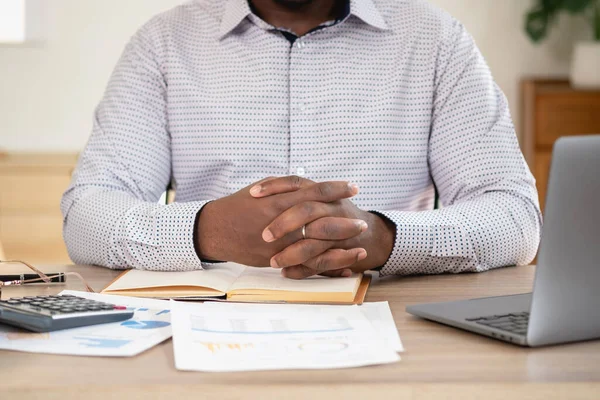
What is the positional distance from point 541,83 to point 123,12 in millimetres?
1869

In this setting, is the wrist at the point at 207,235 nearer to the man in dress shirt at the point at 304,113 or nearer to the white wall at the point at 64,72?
the man in dress shirt at the point at 304,113

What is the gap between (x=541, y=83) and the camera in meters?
3.71

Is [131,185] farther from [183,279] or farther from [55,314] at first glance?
[55,314]

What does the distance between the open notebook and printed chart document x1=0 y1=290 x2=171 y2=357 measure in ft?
0.38

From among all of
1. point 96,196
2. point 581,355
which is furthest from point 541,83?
point 581,355

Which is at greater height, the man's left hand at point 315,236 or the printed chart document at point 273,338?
the printed chart document at point 273,338

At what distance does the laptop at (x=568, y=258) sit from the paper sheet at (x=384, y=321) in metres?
0.09

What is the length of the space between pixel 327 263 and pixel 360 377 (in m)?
0.44

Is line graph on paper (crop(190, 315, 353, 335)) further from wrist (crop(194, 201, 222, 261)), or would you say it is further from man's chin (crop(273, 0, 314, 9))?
man's chin (crop(273, 0, 314, 9))

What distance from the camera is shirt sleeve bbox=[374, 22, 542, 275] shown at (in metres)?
1.25

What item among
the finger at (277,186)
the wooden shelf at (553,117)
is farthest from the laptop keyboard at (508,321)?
the wooden shelf at (553,117)

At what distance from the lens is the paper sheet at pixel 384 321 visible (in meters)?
0.79

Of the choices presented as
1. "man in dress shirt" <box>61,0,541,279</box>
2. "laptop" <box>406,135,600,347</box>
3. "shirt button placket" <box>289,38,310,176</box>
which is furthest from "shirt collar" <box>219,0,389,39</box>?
"laptop" <box>406,135,600,347</box>

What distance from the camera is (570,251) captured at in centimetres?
73
